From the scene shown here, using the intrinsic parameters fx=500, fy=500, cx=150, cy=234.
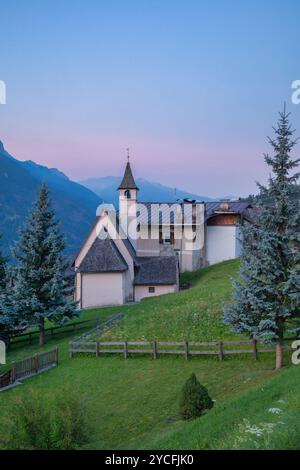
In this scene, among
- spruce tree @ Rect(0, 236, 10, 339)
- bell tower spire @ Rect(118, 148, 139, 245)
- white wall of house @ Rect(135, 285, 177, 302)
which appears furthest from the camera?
bell tower spire @ Rect(118, 148, 139, 245)

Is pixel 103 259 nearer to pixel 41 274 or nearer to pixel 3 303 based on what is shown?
pixel 41 274

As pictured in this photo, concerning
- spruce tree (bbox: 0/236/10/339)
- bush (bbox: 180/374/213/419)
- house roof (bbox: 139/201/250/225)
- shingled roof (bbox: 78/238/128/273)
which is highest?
house roof (bbox: 139/201/250/225)

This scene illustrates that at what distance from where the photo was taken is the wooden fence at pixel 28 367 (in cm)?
2352

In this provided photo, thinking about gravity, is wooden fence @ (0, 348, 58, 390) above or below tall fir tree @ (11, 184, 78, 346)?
below

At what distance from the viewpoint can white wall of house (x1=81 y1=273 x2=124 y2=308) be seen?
44281 mm

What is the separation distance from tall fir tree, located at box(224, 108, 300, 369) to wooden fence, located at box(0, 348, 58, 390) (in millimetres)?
10052

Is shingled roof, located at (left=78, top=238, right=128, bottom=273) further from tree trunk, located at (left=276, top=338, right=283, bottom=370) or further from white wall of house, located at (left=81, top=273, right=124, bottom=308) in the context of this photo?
tree trunk, located at (left=276, top=338, right=283, bottom=370)

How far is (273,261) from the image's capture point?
20.9 m

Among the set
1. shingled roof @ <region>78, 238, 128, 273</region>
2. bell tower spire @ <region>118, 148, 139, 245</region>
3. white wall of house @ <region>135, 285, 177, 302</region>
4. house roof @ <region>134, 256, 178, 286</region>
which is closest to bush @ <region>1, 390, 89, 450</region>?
shingled roof @ <region>78, 238, 128, 273</region>

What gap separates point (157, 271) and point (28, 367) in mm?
23255

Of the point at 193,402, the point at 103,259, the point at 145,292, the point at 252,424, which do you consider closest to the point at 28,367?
the point at 193,402
